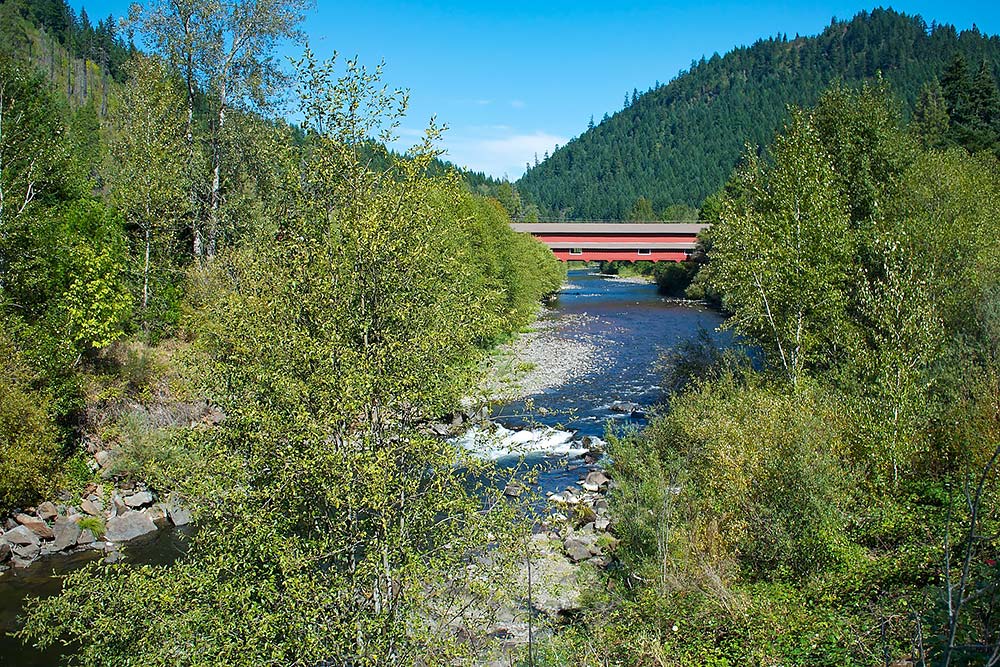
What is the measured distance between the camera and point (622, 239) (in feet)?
278

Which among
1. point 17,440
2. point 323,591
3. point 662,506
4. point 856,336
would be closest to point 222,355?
point 323,591

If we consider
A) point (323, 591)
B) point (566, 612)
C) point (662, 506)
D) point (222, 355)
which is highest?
point (222, 355)

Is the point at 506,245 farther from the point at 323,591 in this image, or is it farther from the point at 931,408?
the point at 323,591

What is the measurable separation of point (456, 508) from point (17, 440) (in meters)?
16.0

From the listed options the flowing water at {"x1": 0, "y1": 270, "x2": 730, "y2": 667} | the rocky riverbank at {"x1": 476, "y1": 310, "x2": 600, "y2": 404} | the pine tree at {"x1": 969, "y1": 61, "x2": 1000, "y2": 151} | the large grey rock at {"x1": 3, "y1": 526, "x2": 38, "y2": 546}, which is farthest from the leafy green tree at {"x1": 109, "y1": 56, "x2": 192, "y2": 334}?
the pine tree at {"x1": 969, "y1": 61, "x2": 1000, "y2": 151}

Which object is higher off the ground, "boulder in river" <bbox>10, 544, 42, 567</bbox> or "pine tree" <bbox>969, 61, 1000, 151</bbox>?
"pine tree" <bbox>969, 61, 1000, 151</bbox>

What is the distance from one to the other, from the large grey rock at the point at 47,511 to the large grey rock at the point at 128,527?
1.60 meters

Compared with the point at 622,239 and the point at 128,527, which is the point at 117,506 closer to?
the point at 128,527

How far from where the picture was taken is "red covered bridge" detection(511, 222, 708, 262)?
82.9 meters

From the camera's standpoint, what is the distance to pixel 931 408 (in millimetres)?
14562

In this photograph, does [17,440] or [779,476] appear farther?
[17,440]

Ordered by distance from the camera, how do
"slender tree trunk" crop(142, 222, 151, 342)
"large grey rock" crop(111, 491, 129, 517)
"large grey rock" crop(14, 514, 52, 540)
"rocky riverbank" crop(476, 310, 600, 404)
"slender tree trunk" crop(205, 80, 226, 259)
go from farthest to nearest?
1. "rocky riverbank" crop(476, 310, 600, 404)
2. "slender tree trunk" crop(205, 80, 226, 259)
3. "slender tree trunk" crop(142, 222, 151, 342)
4. "large grey rock" crop(111, 491, 129, 517)
5. "large grey rock" crop(14, 514, 52, 540)

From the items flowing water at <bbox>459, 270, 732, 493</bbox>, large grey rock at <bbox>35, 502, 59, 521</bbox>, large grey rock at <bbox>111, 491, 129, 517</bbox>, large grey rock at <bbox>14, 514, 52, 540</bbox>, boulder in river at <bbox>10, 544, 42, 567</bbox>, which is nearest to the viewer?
boulder in river at <bbox>10, 544, 42, 567</bbox>

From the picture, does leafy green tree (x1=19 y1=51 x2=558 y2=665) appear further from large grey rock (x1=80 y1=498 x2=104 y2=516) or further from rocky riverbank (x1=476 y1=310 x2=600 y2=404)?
rocky riverbank (x1=476 y1=310 x2=600 y2=404)
